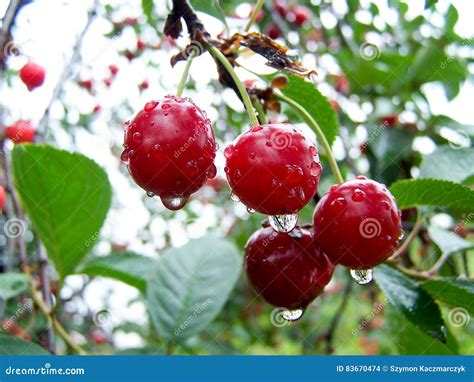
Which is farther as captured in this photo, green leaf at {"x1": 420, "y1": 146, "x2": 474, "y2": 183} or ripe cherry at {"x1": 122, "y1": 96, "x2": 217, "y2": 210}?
green leaf at {"x1": 420, "y1": 146, "x2": 474, "y2": 183}

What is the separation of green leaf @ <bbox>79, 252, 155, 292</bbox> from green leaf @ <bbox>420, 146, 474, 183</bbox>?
972 millimetres

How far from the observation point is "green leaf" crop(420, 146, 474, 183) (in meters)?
1.49

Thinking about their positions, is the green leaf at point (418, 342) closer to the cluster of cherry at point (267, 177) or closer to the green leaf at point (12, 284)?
the cluster of cherry at point (267, 177)

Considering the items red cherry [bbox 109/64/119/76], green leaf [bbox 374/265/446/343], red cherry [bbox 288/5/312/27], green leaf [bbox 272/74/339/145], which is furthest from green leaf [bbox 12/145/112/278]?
red cherry [bbox 109/64/119/76]

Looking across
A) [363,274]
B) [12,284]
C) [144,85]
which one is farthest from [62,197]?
[144,85]

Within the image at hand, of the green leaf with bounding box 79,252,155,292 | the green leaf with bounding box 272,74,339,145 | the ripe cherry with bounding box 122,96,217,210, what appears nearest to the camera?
the ripe cherry with bounding box 122,96,217,210

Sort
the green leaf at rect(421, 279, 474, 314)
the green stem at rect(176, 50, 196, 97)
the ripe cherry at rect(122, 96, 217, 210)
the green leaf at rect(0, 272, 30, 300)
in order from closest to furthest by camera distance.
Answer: the ripe cherry at rect(122, 96, 217, 210)
the green stem at rect(176, 50, 196, 97)
the green leaf at rect(421, 279, 474, 314)
the green leaf at rect(0, 272, 30, 300)

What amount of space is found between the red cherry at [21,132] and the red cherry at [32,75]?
0.75 ft

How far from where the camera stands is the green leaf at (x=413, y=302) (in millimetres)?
1136

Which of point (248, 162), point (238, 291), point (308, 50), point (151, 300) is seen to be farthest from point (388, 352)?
point (248, 162)

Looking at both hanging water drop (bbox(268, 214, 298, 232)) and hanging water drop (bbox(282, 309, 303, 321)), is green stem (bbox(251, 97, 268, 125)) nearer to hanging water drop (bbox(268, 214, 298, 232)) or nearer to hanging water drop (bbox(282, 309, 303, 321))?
hanging water drop (bbox(268, 214, 298, 232))

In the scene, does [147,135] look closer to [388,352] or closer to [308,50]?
[308,50]

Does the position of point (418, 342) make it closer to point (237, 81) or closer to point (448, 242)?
point (448, 242)

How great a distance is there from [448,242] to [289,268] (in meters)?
0.80
